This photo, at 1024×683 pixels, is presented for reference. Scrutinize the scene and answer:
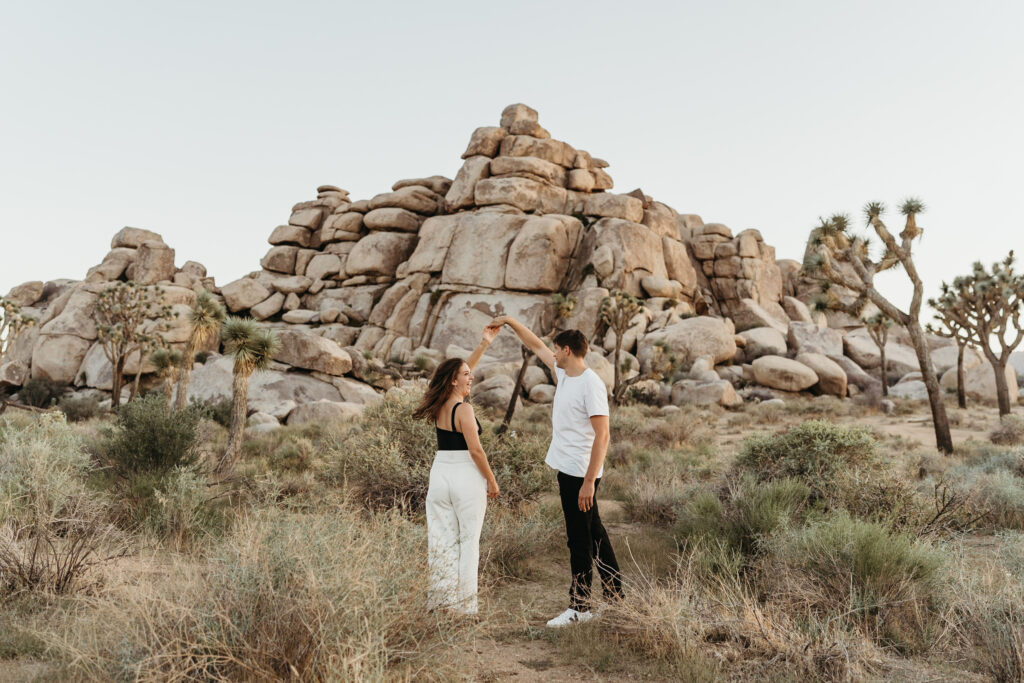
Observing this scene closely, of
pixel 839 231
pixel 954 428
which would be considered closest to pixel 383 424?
pixel 839 231

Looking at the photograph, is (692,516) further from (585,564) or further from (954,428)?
(954,428)

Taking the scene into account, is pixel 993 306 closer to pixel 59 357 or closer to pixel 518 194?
pixel 518 194

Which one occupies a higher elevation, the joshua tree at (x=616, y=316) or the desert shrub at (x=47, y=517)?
the joshua tree at (x=616, y=316)

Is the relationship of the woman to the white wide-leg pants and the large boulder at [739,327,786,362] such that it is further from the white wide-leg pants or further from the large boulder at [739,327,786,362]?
the large boulder at [739,327,786,362]

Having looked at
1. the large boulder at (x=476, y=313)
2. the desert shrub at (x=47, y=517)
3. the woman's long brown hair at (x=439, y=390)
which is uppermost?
the large boulder at (x=476, y=313)

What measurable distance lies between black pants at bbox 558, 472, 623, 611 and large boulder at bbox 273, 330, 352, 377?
28332 millimetres

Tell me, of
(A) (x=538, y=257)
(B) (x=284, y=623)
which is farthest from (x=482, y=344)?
(A) (x=538, y=257)

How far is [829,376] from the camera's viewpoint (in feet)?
115

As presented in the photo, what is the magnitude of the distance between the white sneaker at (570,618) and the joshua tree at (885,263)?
14.2 metres

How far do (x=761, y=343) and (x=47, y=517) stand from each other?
128ft

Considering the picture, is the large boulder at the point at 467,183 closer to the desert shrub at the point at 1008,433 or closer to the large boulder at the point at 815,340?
the large boulder at the point at 815,340

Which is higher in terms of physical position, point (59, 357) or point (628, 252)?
point (628, 252)

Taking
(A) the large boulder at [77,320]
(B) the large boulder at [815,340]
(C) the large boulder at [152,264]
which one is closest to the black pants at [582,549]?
(B) the large boulder at [815,340]

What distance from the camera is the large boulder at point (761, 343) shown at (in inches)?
1556
